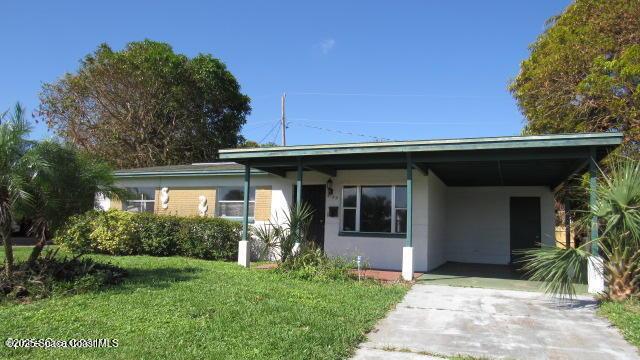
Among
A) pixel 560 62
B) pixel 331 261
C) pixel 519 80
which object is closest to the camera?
pixel 331 261

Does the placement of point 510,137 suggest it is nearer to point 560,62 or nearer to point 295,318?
point 295,318

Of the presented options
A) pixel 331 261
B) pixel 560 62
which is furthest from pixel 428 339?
pixel 560 62

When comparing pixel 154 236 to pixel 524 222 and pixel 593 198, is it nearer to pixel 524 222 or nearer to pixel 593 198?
pixel 593 198

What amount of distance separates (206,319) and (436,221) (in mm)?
9706

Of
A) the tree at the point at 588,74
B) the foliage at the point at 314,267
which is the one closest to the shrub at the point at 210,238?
the foliage at the point at 314,267

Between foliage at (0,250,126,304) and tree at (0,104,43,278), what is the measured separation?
0.94ft

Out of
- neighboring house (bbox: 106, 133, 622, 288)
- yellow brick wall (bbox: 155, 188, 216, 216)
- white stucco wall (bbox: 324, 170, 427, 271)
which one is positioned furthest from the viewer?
yellow brick wall (bbox: 155, 188, 216, 216)

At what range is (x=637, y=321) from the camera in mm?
6695

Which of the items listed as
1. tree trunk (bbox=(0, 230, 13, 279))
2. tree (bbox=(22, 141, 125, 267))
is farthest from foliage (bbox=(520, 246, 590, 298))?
tree trunk (bbox=(0, 230, 13, 279))

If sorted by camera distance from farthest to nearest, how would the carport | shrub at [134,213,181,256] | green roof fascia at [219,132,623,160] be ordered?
shrub at [134,213,181,256]
the carport
green roof fascia at [219,132,623,160]

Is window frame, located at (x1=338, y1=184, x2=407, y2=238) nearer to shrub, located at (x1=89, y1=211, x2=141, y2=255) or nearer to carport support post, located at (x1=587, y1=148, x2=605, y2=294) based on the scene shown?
carport support post, located at (x1=587, y1=148, x2=605, y2=294)

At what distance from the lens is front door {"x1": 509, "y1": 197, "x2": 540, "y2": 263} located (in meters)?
16.1

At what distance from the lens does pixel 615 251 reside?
8188 mm

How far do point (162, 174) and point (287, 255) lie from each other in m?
7.97
